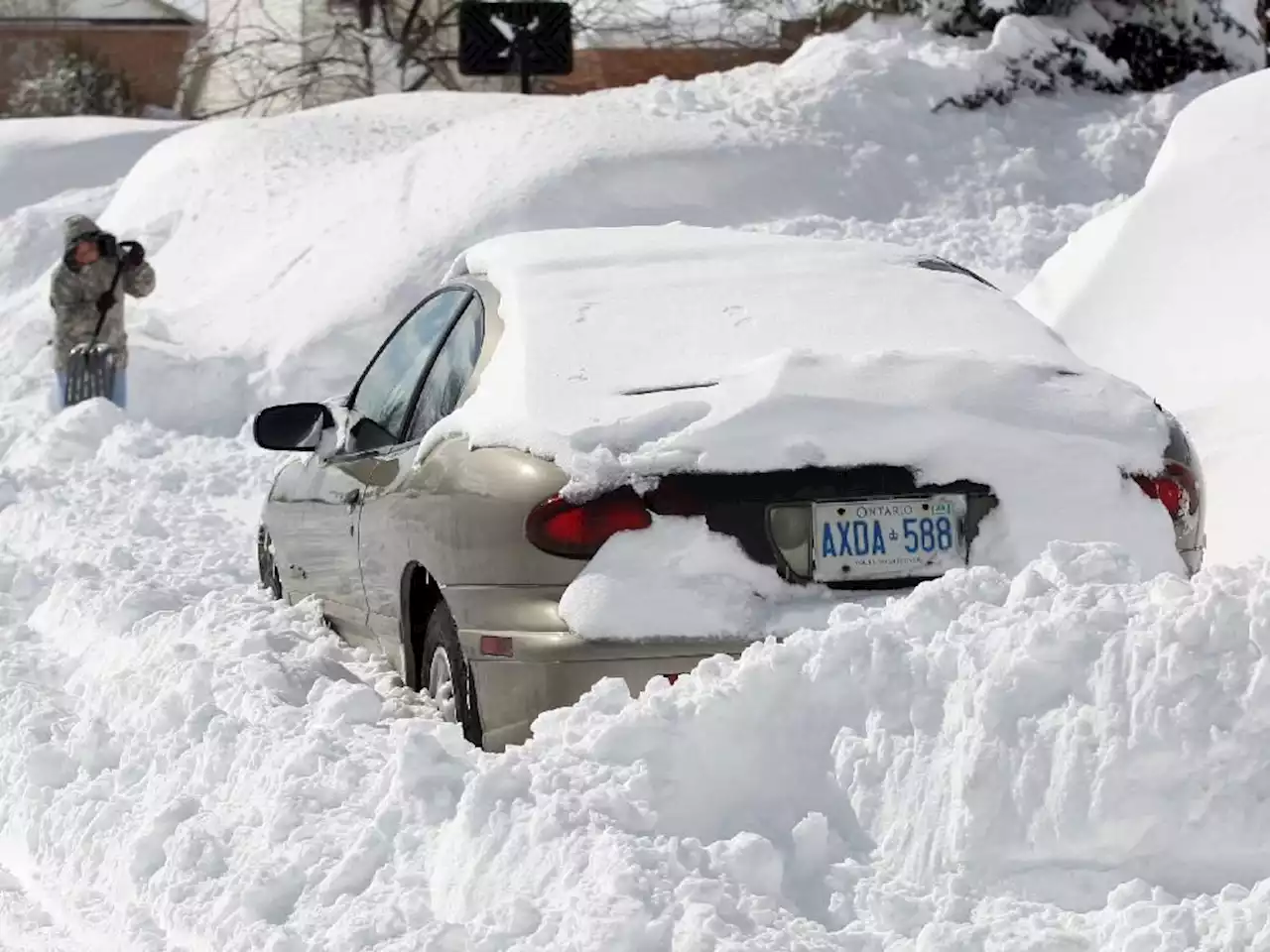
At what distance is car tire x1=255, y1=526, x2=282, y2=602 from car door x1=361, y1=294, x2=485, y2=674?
5.57 feet

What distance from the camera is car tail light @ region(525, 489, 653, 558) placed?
458 centimetres

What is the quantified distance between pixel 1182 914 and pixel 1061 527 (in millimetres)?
1531

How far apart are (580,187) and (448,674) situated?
10.6m

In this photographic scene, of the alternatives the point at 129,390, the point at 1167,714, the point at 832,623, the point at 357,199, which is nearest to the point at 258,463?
the point at 129,390

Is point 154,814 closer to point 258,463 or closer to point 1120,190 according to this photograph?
point 258,463

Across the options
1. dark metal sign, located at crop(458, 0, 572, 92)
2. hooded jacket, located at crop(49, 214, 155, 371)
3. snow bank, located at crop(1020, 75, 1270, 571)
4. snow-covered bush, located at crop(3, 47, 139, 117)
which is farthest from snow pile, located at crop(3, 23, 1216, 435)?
snow-covered bush, located at crop(3, 47, 139, 117)

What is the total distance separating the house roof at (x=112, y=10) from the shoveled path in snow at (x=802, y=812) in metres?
53.5

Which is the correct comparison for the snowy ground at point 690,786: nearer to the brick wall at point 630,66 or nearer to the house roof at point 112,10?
the brick wall at point 630,66

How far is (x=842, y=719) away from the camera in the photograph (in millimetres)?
3996

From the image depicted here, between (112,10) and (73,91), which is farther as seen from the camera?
(112,10)

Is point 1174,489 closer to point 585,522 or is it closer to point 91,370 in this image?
point 585,522

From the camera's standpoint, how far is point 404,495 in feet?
17.5

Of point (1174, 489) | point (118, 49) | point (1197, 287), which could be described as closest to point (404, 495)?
point (1174, 489)

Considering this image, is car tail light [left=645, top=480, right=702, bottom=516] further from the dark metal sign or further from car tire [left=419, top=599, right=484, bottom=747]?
the dark metal sign
